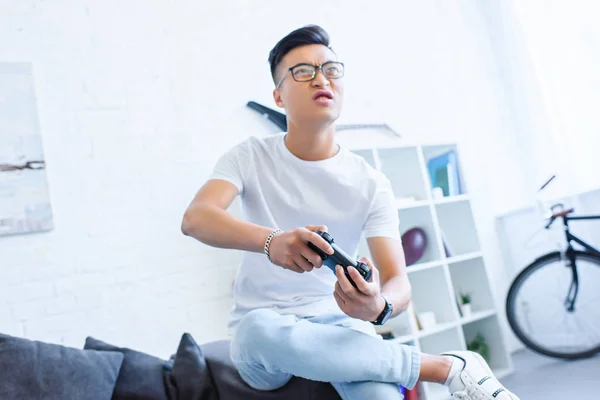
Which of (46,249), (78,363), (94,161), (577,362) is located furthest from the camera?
(577,362)

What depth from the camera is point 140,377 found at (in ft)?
5.80

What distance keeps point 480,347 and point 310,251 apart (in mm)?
2224

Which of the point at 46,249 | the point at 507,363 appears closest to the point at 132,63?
the point at 46,249

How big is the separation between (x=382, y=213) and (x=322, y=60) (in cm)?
50

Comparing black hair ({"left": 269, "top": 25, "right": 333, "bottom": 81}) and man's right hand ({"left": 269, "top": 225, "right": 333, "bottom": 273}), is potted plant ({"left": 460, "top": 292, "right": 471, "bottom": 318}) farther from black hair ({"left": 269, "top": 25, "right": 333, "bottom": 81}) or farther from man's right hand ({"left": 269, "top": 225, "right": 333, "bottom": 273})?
man's right hand ({"left": 269, "top": 225, "right": 333, "bottom": 273})

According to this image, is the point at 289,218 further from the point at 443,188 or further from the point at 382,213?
the point at 443,188

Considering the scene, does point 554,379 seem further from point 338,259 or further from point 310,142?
point 338,259

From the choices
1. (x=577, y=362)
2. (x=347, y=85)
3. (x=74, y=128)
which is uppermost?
(x=347, y=85)

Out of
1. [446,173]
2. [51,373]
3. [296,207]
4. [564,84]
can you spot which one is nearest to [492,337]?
[446,173]

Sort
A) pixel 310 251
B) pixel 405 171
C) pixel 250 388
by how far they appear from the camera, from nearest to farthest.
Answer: pixel 310 251, pixel 250 388, pixel 405 171

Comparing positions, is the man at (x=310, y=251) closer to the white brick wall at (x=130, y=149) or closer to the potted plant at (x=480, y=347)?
the white brick wall at (x=130, y=149)

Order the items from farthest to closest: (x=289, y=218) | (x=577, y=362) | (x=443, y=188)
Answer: (x=443, y=188) → (x=577, y=362) → (x=289, y=218)

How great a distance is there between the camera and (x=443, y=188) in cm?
313

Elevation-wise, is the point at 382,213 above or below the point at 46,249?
below
